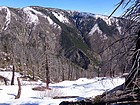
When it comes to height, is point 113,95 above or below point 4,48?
below

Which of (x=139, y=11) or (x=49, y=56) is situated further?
(x=49, y=56)

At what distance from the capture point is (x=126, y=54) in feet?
24.5

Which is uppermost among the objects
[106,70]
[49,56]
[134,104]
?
[49,56]

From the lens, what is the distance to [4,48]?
530 ft

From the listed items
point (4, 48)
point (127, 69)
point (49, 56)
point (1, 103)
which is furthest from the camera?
point (4, 48)

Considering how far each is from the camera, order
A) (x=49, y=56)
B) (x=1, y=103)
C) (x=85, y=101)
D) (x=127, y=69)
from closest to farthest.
Answer: (x=127, y=69) → (x=85, y=101) → (x=1, y=103) → (x=49, y=56)

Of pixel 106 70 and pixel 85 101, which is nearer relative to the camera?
pixel 106 70

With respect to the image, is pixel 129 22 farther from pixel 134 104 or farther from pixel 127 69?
pixel 134 104

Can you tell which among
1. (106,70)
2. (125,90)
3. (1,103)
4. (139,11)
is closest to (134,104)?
(125,90)

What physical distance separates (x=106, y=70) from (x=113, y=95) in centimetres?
119

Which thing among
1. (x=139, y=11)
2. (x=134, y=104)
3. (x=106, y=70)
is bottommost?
(x=134, y=104)

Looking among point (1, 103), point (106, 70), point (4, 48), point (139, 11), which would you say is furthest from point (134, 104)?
point (4, 48)

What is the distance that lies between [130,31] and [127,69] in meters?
0.96

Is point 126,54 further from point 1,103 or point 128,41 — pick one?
point 1,103
